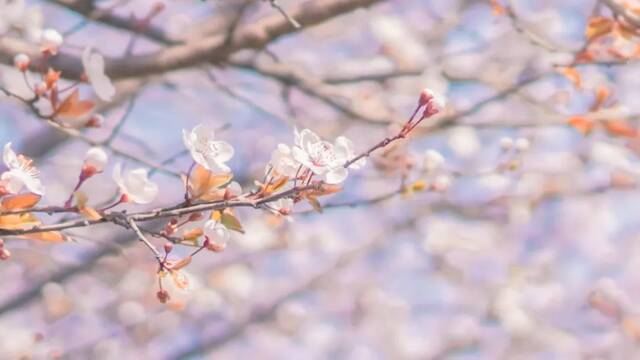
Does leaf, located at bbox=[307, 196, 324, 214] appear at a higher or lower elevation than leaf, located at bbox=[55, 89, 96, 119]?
higher

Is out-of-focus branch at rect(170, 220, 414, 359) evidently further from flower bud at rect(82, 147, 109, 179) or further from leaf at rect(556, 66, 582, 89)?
flower bud at rect(82, 147, 109, 179)

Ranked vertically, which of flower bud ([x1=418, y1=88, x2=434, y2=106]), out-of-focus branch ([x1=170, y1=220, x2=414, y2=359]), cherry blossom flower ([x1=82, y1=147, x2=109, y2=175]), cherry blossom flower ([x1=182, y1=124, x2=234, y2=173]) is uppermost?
flower bud ([x1=418, y1=88, x2=434, y2=106])

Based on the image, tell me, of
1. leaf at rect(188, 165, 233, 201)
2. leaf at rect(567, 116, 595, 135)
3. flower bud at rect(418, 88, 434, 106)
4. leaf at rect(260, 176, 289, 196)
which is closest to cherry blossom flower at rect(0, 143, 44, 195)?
leaf at rect(188, 165, 233, 201)

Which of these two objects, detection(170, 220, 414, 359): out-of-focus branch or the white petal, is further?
detection(170, 220, 414, 359): out-of-focus branch

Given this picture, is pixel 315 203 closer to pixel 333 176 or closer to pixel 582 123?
pixel 333 176

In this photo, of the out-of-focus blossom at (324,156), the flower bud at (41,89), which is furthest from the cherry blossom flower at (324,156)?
the flower bud at (41,89)

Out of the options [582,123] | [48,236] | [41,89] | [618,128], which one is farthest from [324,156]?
[618,128]

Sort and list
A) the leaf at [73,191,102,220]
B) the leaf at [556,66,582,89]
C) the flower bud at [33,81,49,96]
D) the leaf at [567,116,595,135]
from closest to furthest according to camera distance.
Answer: the leaf at [73,191,102,220], the flower bud at [33,81,49,96], the leaf at [556,66,582,89], the leaf at [567,116,595,135]

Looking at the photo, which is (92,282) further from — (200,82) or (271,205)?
(271,205)
